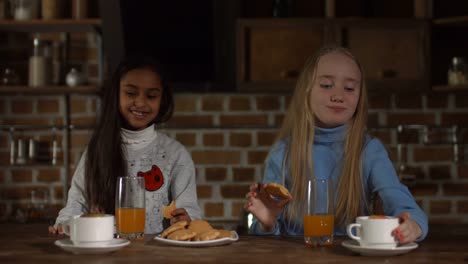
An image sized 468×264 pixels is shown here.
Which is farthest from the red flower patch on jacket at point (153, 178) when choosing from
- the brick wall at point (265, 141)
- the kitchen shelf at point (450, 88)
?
the kitchen shelf at point (450, 88)

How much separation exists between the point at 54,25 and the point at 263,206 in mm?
1692

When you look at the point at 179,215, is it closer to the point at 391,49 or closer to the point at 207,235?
the point at 207,235

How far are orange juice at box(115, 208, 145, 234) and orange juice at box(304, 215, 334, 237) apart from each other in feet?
1.16

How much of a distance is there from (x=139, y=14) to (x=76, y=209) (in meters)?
1.17

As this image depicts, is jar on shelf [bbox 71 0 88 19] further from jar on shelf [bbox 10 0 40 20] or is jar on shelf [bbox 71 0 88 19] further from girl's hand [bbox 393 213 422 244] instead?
girl's hand [bbox 393 213 422 244]

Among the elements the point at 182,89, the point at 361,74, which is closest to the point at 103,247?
the point at 361,74

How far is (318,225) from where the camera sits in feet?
4.60

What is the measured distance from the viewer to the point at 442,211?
3010 millimetres

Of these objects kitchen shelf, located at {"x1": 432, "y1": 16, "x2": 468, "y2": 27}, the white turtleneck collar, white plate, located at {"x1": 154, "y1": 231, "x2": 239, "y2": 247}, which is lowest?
white plate, located at {"x1": 154, "y1": 231, "x2": 239, "y2": 247}

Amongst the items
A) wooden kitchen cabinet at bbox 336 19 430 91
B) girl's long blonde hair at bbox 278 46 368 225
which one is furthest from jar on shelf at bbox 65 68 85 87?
girl's long blonde hair at bbox 278 46 368 225

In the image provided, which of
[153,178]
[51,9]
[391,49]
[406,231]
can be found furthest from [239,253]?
[51,9]

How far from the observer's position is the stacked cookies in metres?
1.39

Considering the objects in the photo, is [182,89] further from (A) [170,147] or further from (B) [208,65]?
(A) [170,147]

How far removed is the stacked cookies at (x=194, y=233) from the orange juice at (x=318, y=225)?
17cm
